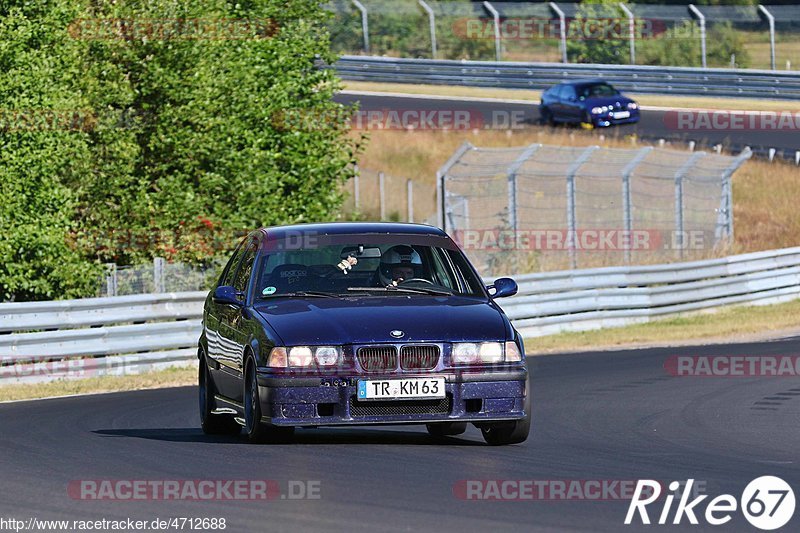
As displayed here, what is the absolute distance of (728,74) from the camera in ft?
161

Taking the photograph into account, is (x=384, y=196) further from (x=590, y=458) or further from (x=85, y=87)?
(x=590, y=458)

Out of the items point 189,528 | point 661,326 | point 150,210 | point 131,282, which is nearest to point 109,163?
point 150,210

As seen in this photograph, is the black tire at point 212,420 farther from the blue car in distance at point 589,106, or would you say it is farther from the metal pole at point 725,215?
the blue car in distance at point 589,106

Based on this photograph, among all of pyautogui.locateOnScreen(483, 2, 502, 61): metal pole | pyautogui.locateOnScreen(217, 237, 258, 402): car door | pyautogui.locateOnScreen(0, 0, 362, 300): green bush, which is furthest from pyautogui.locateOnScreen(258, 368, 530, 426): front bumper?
pyautogui.locateOnScreen(483, 2, 502, 61): metal pole

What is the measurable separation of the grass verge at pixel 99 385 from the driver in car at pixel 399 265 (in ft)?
23.3

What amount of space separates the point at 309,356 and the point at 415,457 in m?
0.93

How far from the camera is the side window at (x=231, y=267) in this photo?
12289 mm

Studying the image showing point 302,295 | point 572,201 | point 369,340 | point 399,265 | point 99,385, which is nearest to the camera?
point 369,340

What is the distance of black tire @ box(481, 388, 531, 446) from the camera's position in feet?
33.9

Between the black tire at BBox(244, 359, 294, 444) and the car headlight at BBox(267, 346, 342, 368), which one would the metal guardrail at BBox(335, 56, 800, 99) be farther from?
the car headlight at BBox(267, 346, 342, 368)

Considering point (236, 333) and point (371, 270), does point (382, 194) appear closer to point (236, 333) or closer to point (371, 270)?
point (371, 270)

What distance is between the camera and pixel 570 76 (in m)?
53.3

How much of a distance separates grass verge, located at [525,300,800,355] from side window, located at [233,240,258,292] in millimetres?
10705

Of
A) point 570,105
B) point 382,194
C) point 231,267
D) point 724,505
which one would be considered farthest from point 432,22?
point 724,505
